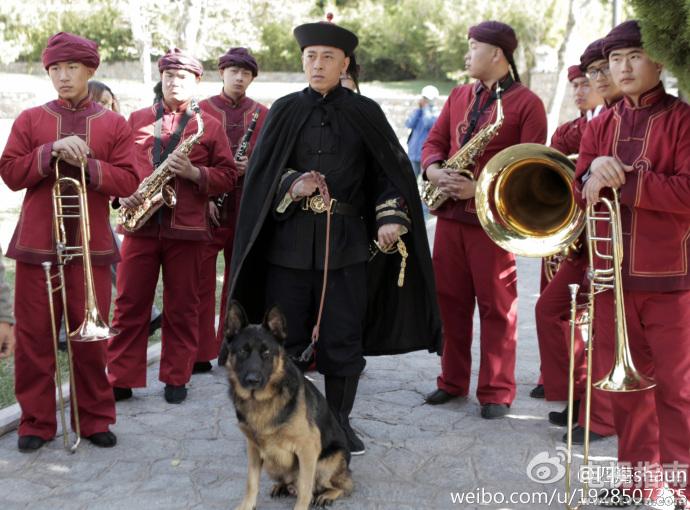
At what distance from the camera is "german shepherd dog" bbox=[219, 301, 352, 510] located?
4086 millimetres

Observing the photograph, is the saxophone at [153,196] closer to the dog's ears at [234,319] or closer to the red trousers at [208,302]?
the red trousers at [208,302]

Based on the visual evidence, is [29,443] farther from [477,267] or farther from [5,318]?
[477,267]

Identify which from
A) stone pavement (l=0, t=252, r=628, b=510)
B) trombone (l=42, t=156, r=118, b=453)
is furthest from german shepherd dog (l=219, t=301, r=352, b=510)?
trombone (l=42, t=156, r=118, b=453)

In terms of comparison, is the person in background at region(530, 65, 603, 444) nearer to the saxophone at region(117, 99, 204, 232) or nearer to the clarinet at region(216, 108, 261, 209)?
the clarinet at region(216, 108, 261, 209)

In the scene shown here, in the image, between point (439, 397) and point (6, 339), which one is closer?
point (6, 339)

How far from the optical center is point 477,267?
5.73 metres

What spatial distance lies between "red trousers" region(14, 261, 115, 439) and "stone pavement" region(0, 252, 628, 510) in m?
0.18

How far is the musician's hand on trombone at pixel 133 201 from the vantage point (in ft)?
19.1

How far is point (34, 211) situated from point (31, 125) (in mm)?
481

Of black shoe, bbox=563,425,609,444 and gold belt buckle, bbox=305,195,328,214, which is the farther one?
black shoe, bbox=563,425,609,444

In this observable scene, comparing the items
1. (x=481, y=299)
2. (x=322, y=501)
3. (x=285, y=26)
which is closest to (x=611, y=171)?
(x=481, y=299)

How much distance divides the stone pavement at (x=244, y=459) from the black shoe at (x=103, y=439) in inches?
1.5

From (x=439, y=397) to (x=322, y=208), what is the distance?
192 cm

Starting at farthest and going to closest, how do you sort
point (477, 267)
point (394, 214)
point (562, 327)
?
point (477, 267) → point (562, 327) → point (394, 214)
